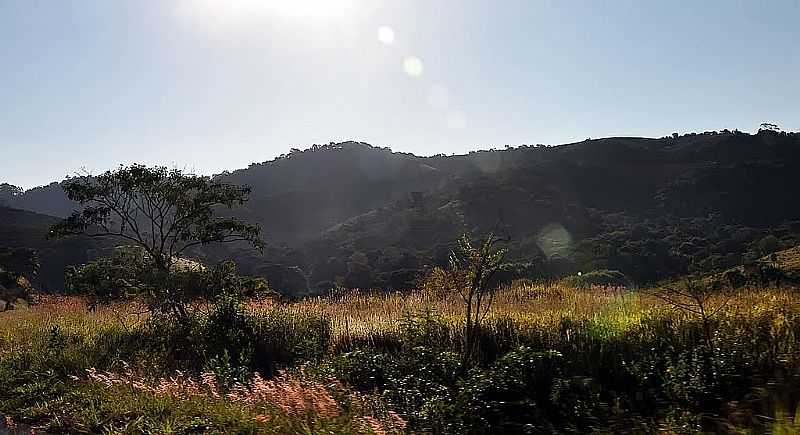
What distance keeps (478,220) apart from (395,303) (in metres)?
65.9

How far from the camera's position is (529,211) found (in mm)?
80312

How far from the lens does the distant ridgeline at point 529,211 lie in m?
54.3

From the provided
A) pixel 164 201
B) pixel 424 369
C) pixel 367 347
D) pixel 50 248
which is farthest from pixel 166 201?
pixel 50 248

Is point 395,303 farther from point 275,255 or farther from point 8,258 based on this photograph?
point 275,255

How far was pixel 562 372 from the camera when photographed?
906 cm

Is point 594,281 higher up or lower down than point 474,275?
lower down

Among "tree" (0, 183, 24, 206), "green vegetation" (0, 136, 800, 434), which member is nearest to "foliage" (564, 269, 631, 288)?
"green vegetation" (0, 136, 800, 434)

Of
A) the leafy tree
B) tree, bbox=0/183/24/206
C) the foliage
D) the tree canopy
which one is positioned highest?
tree, bbox=0/183/24/206

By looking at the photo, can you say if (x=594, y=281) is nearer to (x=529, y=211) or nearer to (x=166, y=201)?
(x=166, y=201)

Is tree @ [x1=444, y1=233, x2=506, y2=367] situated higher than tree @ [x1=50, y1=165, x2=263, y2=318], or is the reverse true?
tree @ [x1=50, y1=165, x2=263, y2=318]

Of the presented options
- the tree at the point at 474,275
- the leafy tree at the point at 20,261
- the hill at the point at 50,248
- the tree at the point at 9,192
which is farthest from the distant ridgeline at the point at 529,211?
the tree at the point at 9,192

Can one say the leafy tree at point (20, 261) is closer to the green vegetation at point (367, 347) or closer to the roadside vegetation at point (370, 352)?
the green vegetation at point (367, 347)

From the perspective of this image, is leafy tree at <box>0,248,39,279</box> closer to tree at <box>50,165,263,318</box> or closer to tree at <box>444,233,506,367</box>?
tree at <box>50,165,263,318</box>

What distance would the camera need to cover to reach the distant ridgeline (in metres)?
54.3
